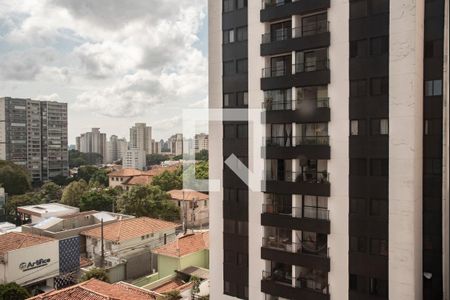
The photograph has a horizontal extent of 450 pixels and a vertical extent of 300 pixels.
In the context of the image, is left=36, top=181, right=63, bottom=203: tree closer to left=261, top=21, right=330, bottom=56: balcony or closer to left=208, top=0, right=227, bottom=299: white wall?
left=208, top=0, right=227, bottom=299: white wall

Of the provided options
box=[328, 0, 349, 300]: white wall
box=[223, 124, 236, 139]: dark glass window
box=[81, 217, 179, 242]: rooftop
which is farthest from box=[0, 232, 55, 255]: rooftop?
box=[328, 0, 349, 300]: white wall

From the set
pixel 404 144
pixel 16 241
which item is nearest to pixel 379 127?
pixel 404 144

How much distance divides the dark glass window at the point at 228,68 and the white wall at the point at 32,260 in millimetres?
12443

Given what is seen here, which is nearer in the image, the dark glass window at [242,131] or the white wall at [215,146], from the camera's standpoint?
the dark glass window at [242,131]

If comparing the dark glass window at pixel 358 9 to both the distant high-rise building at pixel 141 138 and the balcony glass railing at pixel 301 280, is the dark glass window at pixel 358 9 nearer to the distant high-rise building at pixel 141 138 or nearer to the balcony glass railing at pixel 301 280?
the balcony glass railing at pixel 301 280

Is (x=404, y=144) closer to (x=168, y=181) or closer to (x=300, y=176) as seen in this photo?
(x=300, y=176)

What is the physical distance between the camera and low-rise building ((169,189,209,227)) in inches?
1107

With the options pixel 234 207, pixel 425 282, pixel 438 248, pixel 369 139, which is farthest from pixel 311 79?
pixel 425 282

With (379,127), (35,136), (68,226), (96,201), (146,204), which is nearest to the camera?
(379,127)

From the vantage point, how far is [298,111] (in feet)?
27.3

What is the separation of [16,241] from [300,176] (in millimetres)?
14190

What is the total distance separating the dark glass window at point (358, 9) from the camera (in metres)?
7.53

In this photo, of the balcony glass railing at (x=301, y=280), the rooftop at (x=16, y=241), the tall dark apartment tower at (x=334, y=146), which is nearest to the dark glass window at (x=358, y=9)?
the tall dark apartment tower at (x=334, y=146)

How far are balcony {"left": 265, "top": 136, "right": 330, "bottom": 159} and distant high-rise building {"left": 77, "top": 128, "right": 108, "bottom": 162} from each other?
61097 millimetres
